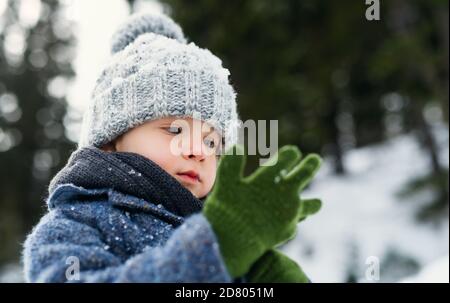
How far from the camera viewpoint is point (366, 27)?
12.8m

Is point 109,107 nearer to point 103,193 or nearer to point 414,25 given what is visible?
point 103,193

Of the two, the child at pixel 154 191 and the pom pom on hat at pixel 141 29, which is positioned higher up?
the pom pom on hat at pixel 141 29

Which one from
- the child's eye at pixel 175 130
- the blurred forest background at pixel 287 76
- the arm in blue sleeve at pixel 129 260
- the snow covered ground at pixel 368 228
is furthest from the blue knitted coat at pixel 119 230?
the snow covered ground at pixel 368 228

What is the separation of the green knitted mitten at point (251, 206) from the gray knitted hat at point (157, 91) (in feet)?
1.83

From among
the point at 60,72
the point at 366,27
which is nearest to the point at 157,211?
the point at 366,27

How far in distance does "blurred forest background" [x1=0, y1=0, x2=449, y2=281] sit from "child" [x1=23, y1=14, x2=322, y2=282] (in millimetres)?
4532

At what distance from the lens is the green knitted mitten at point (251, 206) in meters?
1.19

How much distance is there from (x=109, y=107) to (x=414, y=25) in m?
9.70

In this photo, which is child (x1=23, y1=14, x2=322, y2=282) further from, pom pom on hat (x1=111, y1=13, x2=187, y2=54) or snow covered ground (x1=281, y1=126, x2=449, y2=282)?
snow covered ground (x1=281, y1=126, x2=449, y2=282)

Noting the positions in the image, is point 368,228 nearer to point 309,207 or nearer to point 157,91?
point 157,91

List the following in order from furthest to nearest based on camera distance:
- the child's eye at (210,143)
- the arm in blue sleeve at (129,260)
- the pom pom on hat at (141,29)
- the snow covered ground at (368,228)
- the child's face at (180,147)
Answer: the snow covered ground at (368,228) < the pom pom on hat at (141,29) < the child's eye at (210,143) < the child's face at (180,147) < the arm in blue sleeve at (129,260)

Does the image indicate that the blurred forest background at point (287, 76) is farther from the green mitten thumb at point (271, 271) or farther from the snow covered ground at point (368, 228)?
the green mitten thumb at point (271, 271)
